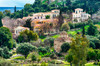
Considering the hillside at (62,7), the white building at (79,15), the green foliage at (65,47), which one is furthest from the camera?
the hillside at (62,7)

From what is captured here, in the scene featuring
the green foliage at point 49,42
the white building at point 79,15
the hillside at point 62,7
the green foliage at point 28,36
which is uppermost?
the hillside at point 62,7

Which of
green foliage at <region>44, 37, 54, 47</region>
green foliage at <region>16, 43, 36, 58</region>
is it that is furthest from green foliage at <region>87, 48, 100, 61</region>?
green foliage at <region>44, 37, 54, 47</region>

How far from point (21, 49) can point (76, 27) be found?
102 ft

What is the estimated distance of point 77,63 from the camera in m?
33.1

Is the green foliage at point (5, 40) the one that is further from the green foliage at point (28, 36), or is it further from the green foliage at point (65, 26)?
the green foliage at point (65, 26)

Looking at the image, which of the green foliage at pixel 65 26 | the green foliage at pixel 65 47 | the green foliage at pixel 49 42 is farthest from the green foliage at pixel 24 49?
the green foliage at pixel 65 26

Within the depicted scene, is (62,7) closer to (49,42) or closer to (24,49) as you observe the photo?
(49,42)

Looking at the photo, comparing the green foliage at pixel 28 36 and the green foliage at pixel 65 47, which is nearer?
the green foliage at pixel 65 47

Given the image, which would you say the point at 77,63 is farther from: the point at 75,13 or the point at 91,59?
the point at 75,13

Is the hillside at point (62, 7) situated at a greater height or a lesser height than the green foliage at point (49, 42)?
greater

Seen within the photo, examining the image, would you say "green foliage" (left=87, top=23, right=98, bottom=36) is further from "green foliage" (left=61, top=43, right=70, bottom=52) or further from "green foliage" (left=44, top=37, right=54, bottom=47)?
"green foliage" (left=61, top=43, right=70, bottom=52)

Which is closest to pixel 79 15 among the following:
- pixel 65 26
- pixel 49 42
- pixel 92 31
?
pixel 65 26

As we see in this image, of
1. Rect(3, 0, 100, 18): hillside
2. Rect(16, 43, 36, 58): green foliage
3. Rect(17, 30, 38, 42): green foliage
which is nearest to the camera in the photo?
Rect(16, 43, 36, 58): green foliage

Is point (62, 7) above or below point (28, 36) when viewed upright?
above
